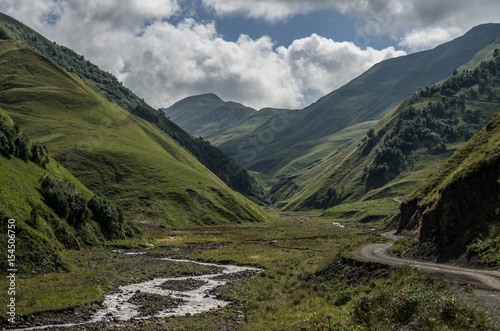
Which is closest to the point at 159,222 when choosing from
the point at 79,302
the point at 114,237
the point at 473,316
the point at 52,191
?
the point at 114,237

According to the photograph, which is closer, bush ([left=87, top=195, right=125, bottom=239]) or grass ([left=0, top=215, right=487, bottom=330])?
grass ([left=0, top=215, right=487, bottom=330])

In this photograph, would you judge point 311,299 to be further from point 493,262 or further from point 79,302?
point 79,302

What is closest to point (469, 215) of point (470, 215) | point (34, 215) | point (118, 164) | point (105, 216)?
point (470, 215)

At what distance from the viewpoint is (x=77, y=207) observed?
6281 centimetres

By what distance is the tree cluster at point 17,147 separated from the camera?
62.1m

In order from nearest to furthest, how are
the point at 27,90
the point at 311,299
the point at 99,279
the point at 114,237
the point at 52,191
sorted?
the point at 311,299, the point at 99,279, the point at 52,191, the point at 114,237, the point at 27,90

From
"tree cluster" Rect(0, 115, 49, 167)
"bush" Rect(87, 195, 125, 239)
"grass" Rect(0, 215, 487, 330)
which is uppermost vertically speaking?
"tree cluster" Rect(0, 115, 49, 167)

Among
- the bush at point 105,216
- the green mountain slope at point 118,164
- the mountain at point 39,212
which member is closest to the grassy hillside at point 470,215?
the mountain at point 39,212

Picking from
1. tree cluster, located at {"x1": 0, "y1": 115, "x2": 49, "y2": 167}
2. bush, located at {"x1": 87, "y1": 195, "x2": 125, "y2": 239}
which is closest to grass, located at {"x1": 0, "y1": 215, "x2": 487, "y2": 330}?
bush, located at {"x1": 87, "y1": 195, "x2": 125, "y2": 239}

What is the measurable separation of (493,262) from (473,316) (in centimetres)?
1654

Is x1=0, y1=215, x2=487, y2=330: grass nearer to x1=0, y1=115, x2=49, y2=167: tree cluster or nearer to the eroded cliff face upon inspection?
the eroded cliff face

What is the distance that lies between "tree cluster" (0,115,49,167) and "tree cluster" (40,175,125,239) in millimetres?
8664

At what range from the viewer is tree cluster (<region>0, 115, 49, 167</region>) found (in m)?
62.1

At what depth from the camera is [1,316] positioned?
2448 centimetres
